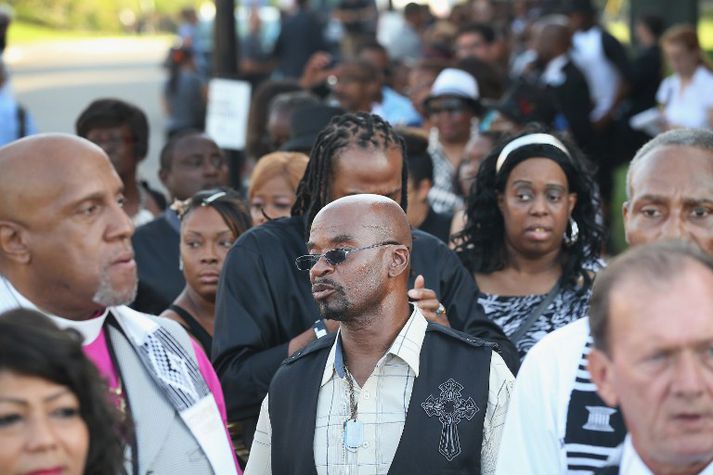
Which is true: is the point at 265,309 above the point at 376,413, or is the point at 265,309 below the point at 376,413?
above

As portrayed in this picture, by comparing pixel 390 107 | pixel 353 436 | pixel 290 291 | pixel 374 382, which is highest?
pixel 390 107

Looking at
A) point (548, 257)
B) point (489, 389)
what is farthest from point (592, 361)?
point (548, 257)

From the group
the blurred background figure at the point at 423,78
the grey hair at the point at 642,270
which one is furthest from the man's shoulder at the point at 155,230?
the blurred background figure at the point at 423,78

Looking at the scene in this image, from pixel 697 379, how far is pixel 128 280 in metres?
1.72

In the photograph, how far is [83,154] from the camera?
368cm

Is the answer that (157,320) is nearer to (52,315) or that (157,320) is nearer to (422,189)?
(52,315)

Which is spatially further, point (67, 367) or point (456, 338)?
point (456, 338)

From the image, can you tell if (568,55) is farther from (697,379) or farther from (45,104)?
(45,104)

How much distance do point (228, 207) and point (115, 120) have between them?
2262 mm

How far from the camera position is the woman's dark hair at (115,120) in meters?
7.95

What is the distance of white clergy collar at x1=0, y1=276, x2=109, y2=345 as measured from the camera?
3.59m

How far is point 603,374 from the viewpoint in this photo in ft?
9.46

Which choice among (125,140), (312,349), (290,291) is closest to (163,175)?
(125,140)

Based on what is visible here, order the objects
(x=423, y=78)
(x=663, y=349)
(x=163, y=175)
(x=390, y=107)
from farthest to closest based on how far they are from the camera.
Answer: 1. (x=423, y=78)
2. (x=390, y=107)
3. (x=163, y=175)
4. (x=663, y=349)
